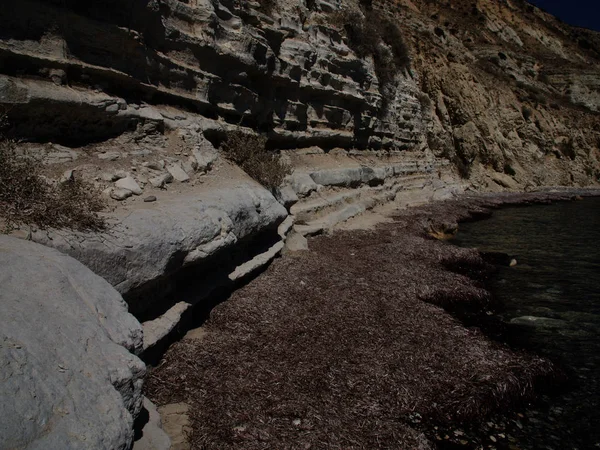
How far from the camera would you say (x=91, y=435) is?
10.2 feet

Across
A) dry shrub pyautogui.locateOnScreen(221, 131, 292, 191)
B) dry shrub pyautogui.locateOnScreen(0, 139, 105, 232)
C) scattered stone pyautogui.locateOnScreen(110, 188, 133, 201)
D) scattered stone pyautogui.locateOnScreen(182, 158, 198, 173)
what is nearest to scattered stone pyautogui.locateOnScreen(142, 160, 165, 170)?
scattered stone pyautogui.locateOnScreen(182, 158, 198, 173)

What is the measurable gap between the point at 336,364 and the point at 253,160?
308 inches

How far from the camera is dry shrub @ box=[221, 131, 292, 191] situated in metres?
12.6

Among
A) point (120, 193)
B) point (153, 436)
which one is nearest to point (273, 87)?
point (120, 193)

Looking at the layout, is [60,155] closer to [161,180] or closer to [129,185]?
[129,185]

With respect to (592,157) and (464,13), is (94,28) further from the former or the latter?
(464,13)

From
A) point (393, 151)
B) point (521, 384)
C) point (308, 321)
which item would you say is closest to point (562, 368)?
point (521, 384)

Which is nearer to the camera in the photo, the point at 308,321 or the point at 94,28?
the point at 308,321

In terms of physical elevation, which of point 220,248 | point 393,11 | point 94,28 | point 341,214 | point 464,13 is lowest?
point 341,214

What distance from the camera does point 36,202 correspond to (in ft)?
16.6

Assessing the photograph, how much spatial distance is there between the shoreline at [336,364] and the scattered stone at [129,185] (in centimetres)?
274

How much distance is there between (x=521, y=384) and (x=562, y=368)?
1.45 metres

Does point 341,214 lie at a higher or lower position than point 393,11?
lower

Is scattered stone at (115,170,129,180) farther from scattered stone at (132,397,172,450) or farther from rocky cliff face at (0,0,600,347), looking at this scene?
scattered stone at (132,397,172,450)
